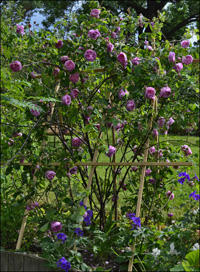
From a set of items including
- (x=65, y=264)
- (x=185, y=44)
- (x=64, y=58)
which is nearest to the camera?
(x=65, y=264)

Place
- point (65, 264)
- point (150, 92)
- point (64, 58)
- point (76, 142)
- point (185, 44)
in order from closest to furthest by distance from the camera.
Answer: point (65, 264)
point (150, 92)
point (185, 44)
point (64, 58)
point (76, 142)

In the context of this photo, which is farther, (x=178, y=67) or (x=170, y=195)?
(x=170, y=195)

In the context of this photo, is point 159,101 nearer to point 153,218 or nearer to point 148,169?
point 148,169

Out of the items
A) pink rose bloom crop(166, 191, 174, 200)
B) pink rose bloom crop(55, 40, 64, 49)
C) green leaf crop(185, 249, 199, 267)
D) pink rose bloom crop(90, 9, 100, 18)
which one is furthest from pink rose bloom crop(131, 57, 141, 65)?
green leaf crop(185, 249, 199, 267)

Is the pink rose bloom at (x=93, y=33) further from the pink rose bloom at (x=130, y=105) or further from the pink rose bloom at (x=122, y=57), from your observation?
the pink rose bloom at (x=130, y=105)

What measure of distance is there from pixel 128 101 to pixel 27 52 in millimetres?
1198

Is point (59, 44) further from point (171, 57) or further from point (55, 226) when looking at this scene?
point (55, 226)

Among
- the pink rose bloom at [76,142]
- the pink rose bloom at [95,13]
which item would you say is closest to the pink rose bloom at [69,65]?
the pink rose bloom at [95,13]

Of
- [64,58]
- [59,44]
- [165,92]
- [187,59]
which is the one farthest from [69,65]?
[187,59]

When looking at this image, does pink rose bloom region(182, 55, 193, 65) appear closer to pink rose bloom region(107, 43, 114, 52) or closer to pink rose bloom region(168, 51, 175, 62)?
pink rose bloom region(168, 51, 175, 62)

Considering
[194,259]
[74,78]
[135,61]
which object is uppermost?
[135,61]

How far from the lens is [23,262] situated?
238 cm

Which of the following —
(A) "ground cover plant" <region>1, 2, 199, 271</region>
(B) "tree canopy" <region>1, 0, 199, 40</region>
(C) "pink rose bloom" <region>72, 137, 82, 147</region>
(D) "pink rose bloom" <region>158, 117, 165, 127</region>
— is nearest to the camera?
(A) "ground cover plant" <region>1, 2, 199, 271</region>

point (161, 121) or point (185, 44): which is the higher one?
point (185, 44)
